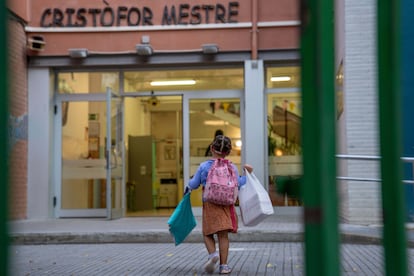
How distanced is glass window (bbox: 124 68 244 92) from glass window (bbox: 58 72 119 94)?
1.28ft

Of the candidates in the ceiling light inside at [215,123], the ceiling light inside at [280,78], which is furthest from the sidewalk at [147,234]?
the ceiling light inside at [280,78]

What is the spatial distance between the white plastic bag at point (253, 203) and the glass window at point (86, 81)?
8.06m

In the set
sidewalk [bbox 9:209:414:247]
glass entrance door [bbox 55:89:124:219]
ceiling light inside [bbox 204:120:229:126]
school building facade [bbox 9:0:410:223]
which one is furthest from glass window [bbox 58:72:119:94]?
sidewalk [bbox 9:209:414:247]

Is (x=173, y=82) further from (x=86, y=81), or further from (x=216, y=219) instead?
(x=216, y=219)

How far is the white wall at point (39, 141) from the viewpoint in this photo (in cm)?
1411

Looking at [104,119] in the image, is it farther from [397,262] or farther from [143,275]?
[397,262]

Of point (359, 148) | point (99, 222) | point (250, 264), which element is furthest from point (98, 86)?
point (250, 264)

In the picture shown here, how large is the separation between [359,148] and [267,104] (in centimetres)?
346

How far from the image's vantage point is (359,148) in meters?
11.4

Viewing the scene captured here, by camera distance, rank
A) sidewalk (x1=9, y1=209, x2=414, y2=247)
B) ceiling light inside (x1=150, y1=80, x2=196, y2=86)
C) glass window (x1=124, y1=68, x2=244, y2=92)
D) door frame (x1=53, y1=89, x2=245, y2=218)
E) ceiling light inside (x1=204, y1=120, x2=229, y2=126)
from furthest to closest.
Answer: ceiling light inside (x1=204, y1=120, x2=229, y2=126) < ceiling light inside (x1=150, y1=80, x2=196, y2=86) < glass window (x1=124, y1=68, x2=244, y2=92) < door frame (x1=53, y1=89, x2=245, y2=218) < sidewalk (x1=9, y1=209, x2=414, y2=247)

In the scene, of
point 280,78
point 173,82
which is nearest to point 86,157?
point 173,82

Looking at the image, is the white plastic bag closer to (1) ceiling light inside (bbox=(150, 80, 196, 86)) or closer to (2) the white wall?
(1) ceiling light inside (bbox=(150, 80, 196, 86))

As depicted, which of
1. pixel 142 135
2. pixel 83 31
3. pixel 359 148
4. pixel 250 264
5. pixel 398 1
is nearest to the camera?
pixel 398 1

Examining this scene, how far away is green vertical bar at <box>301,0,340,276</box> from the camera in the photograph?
58.5 inches
